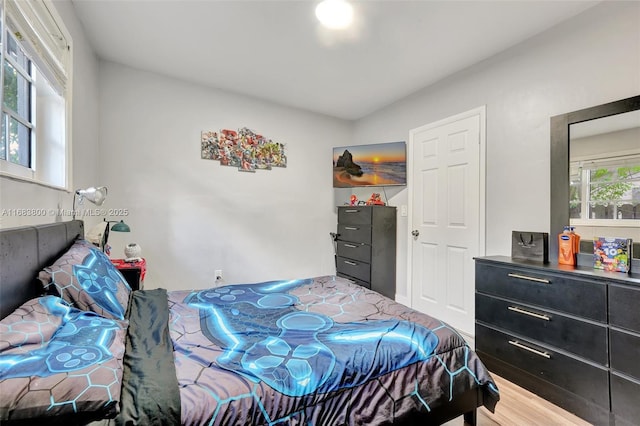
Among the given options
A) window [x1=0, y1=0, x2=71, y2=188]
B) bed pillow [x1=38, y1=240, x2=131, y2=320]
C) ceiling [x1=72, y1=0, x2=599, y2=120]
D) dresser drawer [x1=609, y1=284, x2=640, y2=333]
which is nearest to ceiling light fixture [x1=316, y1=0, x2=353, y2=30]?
ceiling [x1=72, y1=0, x2=599, y2=120]

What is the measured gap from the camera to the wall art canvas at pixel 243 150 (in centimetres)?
326

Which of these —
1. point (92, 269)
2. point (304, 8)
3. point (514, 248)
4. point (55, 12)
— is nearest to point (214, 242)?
point (92, 269)

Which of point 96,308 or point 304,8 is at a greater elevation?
point 304,8

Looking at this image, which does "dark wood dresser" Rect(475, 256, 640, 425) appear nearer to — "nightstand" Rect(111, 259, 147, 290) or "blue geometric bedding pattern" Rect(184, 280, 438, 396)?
"blue geometric bedding pattern" Rect(184, 280, 438, 396)

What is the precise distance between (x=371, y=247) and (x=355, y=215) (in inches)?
17.3

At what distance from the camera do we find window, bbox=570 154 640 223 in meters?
1.72

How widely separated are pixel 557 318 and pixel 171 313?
7.22ft

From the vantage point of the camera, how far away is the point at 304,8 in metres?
1.96

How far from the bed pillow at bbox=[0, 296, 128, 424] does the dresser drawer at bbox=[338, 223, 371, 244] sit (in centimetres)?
263

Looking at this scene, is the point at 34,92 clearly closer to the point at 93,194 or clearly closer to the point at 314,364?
the point at 93,194

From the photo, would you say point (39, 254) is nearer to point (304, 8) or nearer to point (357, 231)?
point (304, 8)

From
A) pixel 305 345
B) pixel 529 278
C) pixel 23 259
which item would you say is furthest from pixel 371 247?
pixel 23 259

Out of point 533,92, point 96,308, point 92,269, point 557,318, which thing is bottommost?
point 557,318

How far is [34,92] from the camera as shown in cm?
163
